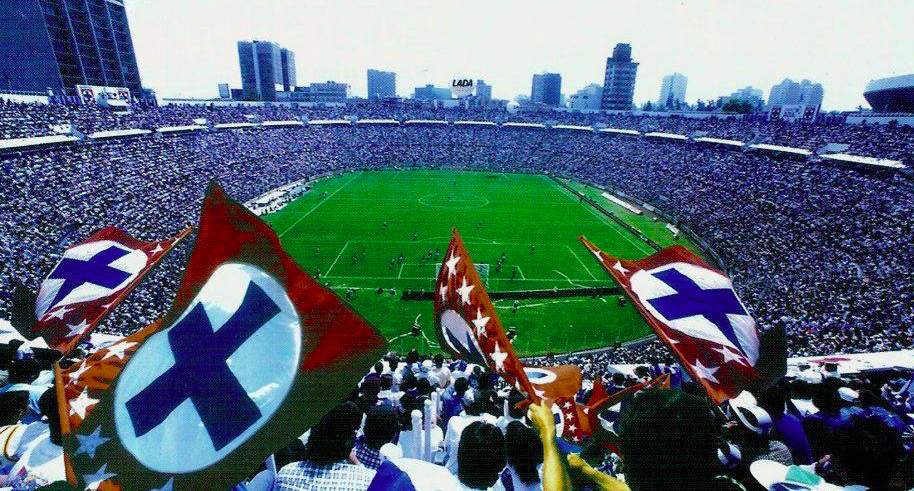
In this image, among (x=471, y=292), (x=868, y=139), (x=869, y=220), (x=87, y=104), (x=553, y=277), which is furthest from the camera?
(x=87, y=104)

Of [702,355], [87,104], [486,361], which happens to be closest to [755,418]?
[702,355]

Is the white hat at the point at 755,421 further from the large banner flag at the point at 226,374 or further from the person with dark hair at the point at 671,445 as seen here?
the large banner flag at the point at 226,374

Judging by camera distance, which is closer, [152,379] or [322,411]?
[322,411]

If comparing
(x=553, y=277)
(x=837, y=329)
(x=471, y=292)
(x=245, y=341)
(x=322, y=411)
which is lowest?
(x=553, y=277)

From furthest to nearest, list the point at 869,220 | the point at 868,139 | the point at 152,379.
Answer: the point at 868,139 < the point at 869,220 < the point at 152,379

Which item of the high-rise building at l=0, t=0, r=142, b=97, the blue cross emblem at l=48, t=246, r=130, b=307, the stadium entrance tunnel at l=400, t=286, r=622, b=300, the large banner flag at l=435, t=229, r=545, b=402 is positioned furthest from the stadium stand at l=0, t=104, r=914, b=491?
the high-rise building at l=0, t=0, r=142, b=97

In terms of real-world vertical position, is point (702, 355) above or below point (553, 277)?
above

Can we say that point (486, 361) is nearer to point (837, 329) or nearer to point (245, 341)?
point (245, 341)
